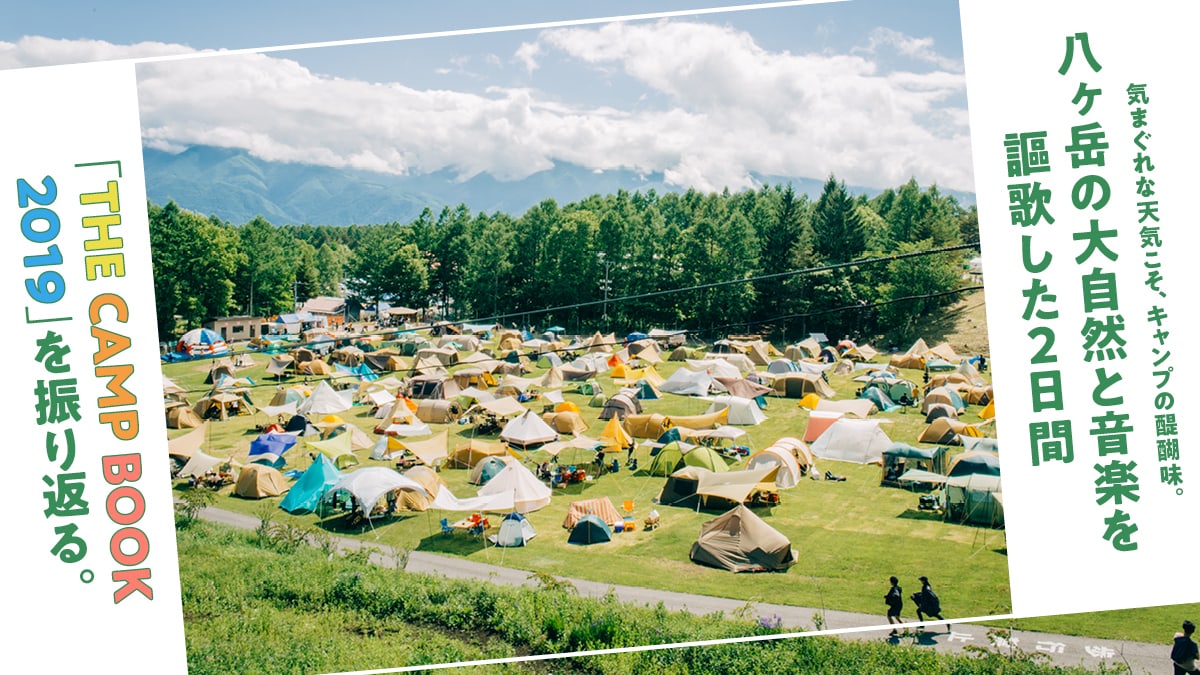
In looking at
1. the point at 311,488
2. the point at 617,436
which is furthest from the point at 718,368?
the point at 311,488

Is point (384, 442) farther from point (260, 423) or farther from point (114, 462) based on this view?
point (114, 462)

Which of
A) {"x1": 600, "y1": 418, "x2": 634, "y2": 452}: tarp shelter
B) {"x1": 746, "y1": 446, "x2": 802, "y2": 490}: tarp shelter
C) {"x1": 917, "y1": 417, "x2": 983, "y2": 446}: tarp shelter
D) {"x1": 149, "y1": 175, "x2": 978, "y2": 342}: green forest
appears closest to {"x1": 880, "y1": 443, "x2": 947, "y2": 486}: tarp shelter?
{"x1": 746, "y1": 446, "x2": 802, "y2": 490}: tarp shelter

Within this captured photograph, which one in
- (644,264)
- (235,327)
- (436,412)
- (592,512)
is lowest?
(592,512)

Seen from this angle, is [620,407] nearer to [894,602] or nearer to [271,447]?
[271,447]

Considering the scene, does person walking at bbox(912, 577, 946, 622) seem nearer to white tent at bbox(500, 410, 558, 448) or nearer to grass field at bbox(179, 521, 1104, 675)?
grass field at bbox(179, 521, 1104, 675)

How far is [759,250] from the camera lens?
32250 mm

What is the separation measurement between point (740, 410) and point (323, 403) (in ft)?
33.3

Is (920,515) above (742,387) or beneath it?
beneath

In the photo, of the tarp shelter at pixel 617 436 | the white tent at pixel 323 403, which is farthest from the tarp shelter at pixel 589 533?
the white tent at pixel 323 403

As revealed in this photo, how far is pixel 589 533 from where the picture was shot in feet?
38.8

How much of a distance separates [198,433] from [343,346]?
1308 centimetres

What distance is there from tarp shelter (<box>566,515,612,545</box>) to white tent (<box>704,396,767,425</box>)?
298 inches

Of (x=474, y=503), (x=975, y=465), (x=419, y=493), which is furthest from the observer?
(x=419, y=493)

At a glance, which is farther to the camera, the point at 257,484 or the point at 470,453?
the point at 470,453
